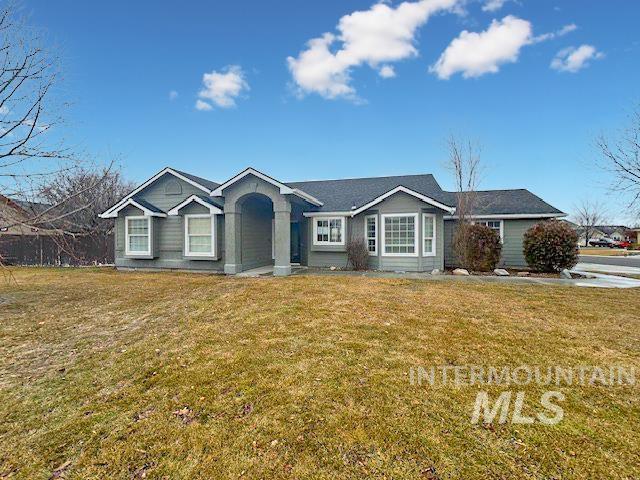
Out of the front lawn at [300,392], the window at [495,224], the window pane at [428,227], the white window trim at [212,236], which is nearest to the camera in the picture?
the front lawn at [300,392]

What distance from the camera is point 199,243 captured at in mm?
14547

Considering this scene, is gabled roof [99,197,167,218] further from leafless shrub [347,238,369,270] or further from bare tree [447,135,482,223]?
bare tree [447,135,482,223]

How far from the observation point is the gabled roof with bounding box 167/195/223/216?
45.8 ft

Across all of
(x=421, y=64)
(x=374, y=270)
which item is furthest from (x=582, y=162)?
(x=374, y=270)

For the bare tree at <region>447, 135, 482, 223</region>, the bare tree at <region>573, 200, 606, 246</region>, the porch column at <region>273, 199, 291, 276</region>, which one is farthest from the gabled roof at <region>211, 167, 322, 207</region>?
the bare tree at <region>573, 200, 606, 246</region>

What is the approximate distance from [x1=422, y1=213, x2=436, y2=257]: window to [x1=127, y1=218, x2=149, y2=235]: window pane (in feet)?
42.5

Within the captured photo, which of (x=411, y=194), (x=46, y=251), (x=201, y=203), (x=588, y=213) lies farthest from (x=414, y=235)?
(x=588, y=213)

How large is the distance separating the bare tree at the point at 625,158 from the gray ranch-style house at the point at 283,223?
2598 millimetres

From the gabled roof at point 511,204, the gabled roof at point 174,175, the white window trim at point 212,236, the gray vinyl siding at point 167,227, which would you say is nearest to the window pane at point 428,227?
the gabled roof at point 511,204

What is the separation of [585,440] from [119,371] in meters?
5.46

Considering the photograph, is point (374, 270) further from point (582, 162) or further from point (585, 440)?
point (585, 440)

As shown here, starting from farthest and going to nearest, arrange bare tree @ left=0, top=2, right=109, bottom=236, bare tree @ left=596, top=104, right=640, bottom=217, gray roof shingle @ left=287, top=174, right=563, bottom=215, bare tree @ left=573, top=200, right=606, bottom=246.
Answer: bare tree @ left=573, top=200, right=606, bottom=246 → gray roof shingle @ left=287, top=174, right=563, bottom=215 → bare tree @ left=596, top=104, right=640, bottom=217 → bare tree @ left=0, top=2, right=109, bottom=236

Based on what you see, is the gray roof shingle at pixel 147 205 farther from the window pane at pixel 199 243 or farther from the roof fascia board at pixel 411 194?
the roof fascia board at pixel 411 194

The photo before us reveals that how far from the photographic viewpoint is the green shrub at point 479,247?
1358cm
